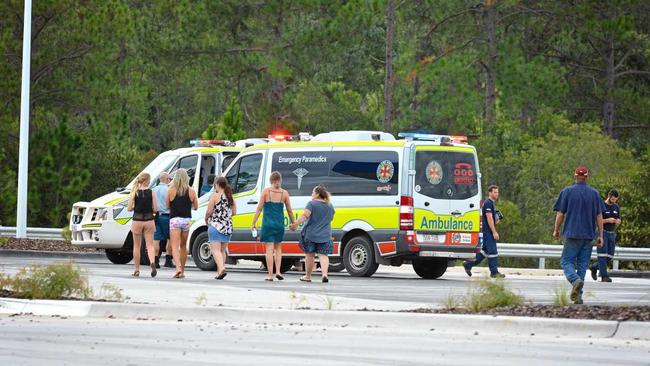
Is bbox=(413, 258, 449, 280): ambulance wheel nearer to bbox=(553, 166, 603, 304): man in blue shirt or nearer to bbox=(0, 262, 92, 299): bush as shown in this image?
bbox=(553, 166, 603, 304): man in blue shirt

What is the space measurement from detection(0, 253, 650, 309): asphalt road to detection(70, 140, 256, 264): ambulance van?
637 millimetres

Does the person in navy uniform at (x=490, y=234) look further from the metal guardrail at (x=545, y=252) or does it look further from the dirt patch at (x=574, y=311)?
the dirt patch at (x=574, y=311)

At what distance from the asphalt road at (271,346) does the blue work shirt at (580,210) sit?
13.7 ft

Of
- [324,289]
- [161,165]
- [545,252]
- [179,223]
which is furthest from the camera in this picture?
[545,252]

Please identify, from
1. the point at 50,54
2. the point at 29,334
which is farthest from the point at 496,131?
the point at 29,334

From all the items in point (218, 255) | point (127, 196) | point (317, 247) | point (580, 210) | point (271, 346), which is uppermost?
point (127, 196)

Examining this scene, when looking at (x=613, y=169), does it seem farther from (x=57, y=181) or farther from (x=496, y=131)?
(x=57, y=181)

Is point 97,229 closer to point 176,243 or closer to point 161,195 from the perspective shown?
point 161,195

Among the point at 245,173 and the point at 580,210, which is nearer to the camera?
the point at 580,210

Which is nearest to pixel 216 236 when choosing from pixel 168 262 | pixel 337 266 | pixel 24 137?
pixel 337 266

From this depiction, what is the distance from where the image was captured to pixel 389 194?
27156 mm

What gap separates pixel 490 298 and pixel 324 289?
550 centimetres

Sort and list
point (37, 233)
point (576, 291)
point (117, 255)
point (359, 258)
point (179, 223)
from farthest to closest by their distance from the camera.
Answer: point (37, 233)
point (117, 255)
point (359, 258)
point (179, 223)
point (576, 291)

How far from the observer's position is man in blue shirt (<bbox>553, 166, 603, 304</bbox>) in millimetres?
18828
